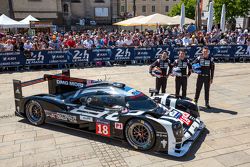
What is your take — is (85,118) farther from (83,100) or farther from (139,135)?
(139,135)

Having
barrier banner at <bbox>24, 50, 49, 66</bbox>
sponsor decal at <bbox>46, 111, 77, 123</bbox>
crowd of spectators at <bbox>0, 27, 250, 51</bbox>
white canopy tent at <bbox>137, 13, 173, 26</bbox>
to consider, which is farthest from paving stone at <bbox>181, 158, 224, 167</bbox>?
white canopy tent at <bbox>137, 13, 173, 26</bbox>

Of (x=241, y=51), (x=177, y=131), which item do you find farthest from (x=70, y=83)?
(x=241, y=51)

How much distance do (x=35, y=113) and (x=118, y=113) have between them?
2633 mm

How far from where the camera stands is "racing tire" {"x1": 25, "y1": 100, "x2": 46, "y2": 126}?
7.27 metres

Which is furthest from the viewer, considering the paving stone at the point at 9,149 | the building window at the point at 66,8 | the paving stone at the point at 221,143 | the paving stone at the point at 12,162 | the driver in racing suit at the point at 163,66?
the building window at the point at 66,8

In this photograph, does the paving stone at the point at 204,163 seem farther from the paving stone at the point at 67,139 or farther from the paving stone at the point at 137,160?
the paving stone at the point at 67,139

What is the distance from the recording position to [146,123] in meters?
5.67

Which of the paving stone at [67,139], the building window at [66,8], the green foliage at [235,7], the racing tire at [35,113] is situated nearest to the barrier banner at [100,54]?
the racing tire at [35,113]

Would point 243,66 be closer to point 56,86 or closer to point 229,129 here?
point 229,129

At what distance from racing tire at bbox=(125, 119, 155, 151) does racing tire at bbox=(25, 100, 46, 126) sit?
8.49 feet

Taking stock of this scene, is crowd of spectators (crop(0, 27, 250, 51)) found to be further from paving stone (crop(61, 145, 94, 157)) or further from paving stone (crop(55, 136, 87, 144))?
paving stone (crop(61, 145, 94, 157))

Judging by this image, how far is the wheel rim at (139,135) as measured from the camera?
5.76 metres

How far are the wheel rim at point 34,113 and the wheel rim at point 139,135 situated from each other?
279cm

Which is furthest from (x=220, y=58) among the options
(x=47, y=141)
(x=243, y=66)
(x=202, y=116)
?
(x=47, y=141)
